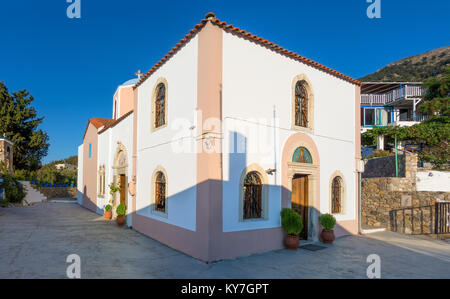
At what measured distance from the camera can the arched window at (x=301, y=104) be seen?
9.59 meters

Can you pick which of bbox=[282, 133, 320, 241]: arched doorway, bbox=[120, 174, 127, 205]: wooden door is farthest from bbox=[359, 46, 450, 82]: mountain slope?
bbox=[120, 174, 127, 205]: wooden door

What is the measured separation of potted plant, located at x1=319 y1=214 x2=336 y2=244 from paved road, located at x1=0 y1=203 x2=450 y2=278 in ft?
0.96

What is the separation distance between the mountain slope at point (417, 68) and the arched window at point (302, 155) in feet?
133

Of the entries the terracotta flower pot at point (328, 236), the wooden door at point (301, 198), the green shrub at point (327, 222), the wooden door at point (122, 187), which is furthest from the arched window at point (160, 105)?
the terracotta flower pot at point (328, 236)

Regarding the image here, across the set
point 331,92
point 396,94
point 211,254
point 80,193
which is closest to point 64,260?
point 211,254

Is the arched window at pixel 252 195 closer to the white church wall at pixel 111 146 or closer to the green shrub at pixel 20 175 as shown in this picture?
the white church wall at pixel 111 146

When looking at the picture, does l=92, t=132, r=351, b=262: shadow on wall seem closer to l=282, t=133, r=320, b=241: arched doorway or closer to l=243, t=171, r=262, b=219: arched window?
l=243, t=171, r=262, b=219: arched window

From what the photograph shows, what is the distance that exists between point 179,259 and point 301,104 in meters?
6.06

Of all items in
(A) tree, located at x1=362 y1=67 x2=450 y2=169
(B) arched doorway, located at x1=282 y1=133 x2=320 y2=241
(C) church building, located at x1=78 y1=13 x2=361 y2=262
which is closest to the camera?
(C) church building, located at x1=78 y1=13 x2=361 y2=262

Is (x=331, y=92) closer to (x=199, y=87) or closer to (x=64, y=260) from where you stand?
(x=199, y=87)

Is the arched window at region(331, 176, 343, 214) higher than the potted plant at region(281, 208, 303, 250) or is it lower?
higher

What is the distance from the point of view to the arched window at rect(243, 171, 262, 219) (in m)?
7.94

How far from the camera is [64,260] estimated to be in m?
6.82
